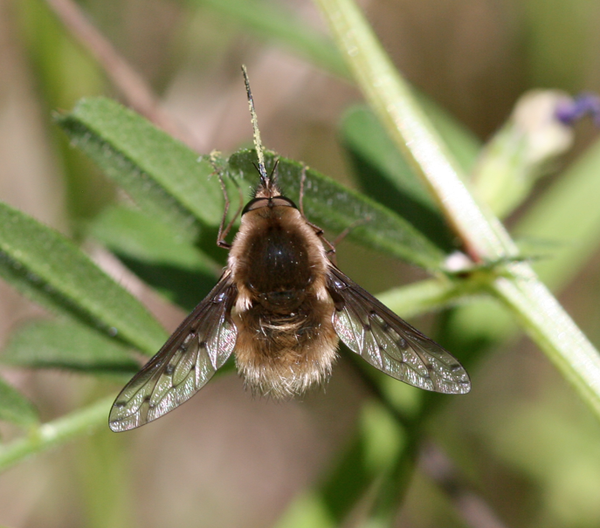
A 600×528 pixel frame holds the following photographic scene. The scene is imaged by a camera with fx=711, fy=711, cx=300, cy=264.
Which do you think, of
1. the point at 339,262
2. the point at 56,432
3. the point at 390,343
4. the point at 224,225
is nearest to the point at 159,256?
the point at 224,225

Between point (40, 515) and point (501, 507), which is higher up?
point (501, 507)

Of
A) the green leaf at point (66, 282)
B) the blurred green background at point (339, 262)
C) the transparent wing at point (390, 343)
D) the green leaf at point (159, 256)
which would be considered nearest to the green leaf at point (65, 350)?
the green leaf at point (66, 282)

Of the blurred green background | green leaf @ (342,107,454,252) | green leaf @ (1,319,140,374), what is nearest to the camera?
green leaf @ (1,319,140,374)

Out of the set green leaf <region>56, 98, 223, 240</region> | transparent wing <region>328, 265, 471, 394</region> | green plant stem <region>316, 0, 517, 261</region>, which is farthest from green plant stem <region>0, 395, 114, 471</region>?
green plant stem <region>316, 0, 517, 261</region>

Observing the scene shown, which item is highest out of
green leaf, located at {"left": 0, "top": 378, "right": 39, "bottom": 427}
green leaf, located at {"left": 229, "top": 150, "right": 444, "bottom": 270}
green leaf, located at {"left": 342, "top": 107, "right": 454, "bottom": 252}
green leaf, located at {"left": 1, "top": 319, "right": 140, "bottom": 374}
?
green leaf, located at {"left": 342, "top": 107, "right": 454, "bottom": 252}

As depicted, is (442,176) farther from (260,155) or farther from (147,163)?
(147,163)

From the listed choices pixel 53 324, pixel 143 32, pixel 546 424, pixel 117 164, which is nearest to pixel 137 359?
pixel 53 324

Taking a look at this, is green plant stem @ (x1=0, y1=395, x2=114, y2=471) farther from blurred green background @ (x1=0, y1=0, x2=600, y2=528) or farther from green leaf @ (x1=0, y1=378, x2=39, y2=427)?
blurred green background @ (x1=0, y1=0, x2=600, y2=528)

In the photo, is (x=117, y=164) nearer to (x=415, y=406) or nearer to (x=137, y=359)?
(x=137, y=359)

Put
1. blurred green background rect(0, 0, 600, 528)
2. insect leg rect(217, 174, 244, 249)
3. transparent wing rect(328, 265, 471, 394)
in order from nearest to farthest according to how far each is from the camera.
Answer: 1. transparent wing rect(328, 265, 471, 394)
2. insect leg rect(217, 174, 244, 249)
3. blurred green background rect(0, 0, 600, 528)
